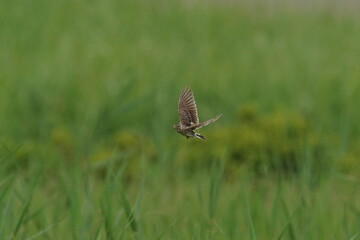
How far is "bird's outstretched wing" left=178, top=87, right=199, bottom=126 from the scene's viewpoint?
1.64m

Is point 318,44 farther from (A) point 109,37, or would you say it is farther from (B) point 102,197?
(B) point 102,197

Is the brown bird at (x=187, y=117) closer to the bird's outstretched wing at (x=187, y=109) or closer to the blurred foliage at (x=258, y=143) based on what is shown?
the bird's outstretched wing at (x=187, y=109)

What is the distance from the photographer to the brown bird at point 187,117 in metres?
1.60

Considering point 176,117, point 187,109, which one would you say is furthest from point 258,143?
point 187,109

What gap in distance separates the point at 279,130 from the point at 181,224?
91.3 inches

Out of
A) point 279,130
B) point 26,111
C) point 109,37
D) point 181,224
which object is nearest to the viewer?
point 181,224

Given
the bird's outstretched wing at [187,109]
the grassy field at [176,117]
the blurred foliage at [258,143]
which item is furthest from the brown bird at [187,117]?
the blurred foliage at [258,143]

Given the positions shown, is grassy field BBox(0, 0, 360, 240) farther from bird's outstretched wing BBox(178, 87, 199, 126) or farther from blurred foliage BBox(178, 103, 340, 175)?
bird's outstretched wing BBox(178, 87, 199, 126)

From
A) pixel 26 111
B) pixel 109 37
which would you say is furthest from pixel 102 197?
pixel 109 37

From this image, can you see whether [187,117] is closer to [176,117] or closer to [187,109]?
[187,109]

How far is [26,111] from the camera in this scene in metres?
6.75

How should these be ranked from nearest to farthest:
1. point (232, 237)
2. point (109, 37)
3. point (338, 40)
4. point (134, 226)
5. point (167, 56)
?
point (134, 226)
point (232, 237)
point (167, 56)
point (109, 37)
point (338, 40)

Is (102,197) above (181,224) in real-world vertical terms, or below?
above

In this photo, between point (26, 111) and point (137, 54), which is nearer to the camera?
point (26, 111)
